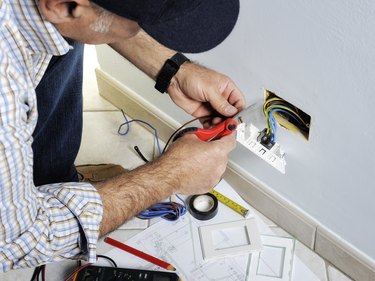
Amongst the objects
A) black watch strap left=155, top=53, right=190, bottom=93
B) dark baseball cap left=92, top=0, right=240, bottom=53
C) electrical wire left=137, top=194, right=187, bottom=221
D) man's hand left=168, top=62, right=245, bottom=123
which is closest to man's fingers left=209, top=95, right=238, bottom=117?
man's hand left=168, top=62, right=245, bottom=123

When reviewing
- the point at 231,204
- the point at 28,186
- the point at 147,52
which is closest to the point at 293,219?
the point at 231,204

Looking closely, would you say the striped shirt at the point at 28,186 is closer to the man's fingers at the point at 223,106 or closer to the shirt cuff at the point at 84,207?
the shirt cuff at the point at 84,207

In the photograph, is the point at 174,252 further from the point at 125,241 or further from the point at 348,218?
the point at 348,218

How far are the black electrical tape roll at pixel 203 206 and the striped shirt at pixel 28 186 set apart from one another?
40 cm

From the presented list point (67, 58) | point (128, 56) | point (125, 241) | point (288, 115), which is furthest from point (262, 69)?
point (125, 241)

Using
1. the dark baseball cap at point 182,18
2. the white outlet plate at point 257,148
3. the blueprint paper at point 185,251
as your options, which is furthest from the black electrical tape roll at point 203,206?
the dark baseball cap at point 182,18

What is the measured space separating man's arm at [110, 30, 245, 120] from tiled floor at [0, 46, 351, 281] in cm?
37

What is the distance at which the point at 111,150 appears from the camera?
1349mm

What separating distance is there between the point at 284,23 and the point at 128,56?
14.2 inches

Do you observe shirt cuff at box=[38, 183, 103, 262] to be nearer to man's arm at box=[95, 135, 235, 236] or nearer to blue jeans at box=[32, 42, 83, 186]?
man's arm at box=[95, 135, 235, 236]

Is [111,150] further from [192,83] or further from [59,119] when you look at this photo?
[192,83]

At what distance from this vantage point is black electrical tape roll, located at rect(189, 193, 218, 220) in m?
1.12

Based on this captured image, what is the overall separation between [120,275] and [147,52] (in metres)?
0.47

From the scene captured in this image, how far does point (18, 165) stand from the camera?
637 millimetres
